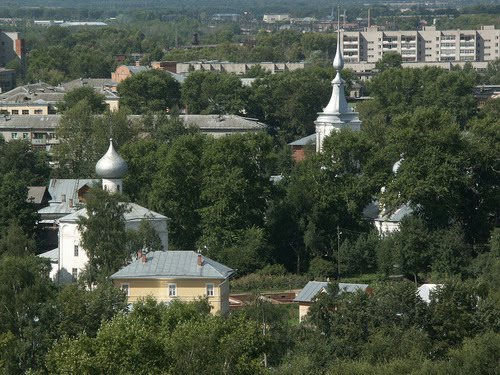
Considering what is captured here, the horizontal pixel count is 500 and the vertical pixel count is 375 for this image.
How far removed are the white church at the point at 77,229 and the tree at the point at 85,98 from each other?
2588cm

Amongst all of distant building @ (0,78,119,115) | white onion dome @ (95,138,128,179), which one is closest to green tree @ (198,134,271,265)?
white onion dome @ (95,138,128,179)

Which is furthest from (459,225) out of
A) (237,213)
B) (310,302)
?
(310,302)

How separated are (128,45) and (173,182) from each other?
8939cm

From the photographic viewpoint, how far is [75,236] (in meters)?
44.1

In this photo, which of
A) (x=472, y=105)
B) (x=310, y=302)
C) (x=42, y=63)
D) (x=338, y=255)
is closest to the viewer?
(x=310, y=302)

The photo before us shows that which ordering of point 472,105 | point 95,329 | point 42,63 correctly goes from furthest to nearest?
point 42,63 < point 472,105 < point 95,329

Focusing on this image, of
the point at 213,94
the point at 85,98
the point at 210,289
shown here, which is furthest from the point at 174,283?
the point at 213,94

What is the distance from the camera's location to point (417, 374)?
30.7 meters

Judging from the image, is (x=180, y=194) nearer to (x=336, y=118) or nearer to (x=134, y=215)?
(x=134, y=215)

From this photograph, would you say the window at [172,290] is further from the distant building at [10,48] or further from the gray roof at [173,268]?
the distant building at [10,48]

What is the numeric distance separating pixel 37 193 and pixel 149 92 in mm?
27670

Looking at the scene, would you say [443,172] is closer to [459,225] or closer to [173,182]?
[459,225]

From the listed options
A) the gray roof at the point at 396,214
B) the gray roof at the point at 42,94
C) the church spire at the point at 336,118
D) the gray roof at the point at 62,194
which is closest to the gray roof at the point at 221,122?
the gray roof at the point at 42,94

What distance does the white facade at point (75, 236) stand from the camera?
144ft
